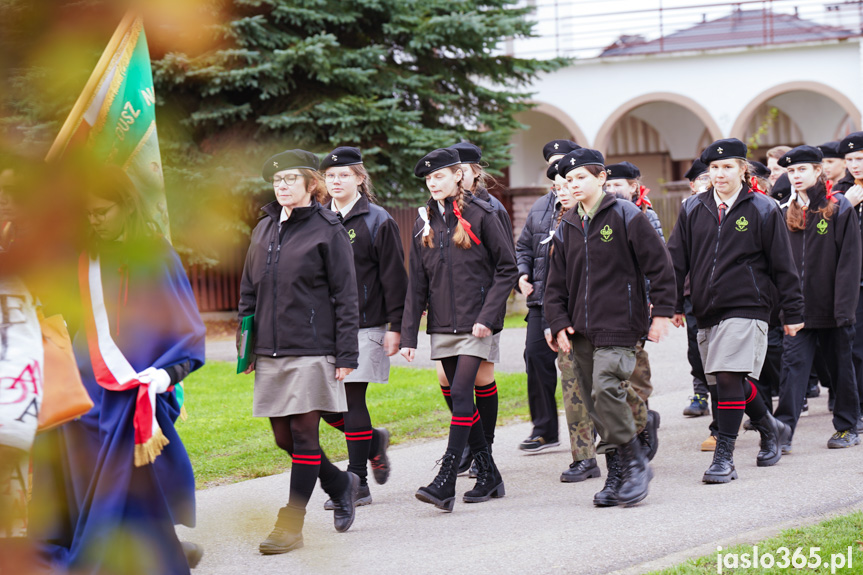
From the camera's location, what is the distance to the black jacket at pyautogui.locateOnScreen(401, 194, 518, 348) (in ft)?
19.0

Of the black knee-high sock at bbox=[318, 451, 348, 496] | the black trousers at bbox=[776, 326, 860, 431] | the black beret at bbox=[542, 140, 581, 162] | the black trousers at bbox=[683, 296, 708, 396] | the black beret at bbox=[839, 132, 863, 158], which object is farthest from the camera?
the black trousers at bbox=[683, 296, 708, 396]

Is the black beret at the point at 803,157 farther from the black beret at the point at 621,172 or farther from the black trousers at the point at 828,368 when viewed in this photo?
the black trousers at the point at 828,368

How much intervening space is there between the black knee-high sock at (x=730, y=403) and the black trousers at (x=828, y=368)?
1.09m

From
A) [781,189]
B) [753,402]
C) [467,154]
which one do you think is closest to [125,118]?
[467,154]

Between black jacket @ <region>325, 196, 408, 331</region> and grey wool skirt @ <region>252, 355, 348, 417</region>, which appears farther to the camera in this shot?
black jacket @ <region>325, 196, 408, 331</region>

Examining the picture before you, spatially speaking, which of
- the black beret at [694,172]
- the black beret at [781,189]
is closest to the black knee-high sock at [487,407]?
the black beret at [694,172]

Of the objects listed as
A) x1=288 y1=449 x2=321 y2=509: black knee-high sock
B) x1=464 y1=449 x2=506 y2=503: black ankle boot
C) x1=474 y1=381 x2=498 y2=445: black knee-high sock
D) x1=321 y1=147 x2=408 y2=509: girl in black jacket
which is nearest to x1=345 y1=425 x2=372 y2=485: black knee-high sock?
x1=321 y1=147 x2=408 y2=509: girl in black jacket

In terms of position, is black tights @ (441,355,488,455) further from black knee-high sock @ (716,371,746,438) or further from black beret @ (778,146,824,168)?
black beret @ (778,146,824,168)

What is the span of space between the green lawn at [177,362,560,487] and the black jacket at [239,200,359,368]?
1.98 metres

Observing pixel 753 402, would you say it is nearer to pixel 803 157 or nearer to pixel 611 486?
pixel 611 486

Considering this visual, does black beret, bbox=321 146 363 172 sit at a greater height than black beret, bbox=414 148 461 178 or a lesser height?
greater

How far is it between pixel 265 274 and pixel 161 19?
4123 mm

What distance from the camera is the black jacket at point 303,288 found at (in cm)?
494

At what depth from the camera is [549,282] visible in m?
5.93
